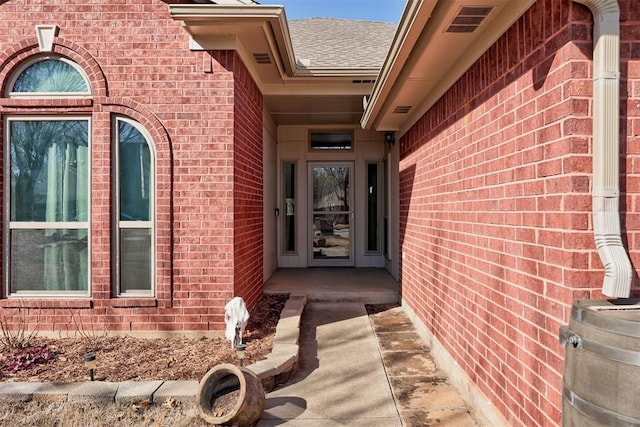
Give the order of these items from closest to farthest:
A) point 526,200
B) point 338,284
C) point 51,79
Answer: point 526,200 → point 51,79 → point 338,284

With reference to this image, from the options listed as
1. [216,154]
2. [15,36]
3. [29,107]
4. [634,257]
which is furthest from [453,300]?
[15,36]

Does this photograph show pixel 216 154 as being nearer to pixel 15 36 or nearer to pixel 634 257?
pixel 15 36

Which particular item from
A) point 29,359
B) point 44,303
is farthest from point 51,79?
point 29,359

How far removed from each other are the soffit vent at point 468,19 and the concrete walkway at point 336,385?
2975mm

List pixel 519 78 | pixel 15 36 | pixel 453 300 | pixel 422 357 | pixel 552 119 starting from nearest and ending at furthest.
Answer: pixel 552 119, pixel 519 78, pixel 453 300, pixel 422 357, pixel 15 36

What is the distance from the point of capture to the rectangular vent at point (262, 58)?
556 cm

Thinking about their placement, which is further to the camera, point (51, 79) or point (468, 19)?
point (51, 79)

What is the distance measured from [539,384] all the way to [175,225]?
4054mm

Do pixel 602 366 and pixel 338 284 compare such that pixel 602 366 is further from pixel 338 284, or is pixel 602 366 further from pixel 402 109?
pixel 338 284

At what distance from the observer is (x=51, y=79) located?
5160 mm

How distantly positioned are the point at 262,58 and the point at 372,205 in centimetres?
507

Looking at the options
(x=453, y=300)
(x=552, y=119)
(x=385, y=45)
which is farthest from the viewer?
(x=385, y=45)

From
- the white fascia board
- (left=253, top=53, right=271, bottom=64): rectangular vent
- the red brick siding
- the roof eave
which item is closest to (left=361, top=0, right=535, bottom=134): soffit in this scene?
the white fascia board

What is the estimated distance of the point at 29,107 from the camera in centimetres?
510
